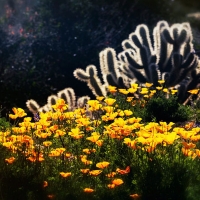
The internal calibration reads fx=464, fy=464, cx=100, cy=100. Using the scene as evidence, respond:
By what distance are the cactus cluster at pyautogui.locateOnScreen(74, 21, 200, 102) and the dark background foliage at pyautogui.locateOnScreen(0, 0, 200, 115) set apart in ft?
8.82

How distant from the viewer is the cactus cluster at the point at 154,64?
25.6ft

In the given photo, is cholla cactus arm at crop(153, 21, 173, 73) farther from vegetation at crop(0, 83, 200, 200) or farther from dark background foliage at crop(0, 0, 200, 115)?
vegetation at crop(0, 83, 200, 200)

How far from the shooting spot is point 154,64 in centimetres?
786

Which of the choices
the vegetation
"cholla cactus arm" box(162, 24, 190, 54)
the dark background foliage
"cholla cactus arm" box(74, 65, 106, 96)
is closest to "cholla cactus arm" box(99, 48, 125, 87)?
"cholla cactus arm" box(74, 65, 106, 96)

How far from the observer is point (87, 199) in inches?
136

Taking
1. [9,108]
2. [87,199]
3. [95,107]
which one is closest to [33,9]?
[9,108]

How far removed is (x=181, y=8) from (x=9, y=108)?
6.05 meters

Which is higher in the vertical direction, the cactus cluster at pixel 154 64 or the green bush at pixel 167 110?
the cactus cluster at pixel 154 64

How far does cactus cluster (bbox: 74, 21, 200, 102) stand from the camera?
25.6 feet

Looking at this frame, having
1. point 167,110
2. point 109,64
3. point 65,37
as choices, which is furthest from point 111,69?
point 65,37

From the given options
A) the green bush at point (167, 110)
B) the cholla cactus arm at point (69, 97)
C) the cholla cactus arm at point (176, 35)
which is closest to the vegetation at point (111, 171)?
the cholla cactus arm at point (69, 97)

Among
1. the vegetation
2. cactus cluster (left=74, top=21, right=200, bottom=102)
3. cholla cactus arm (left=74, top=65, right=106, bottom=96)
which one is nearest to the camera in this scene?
the vegetation

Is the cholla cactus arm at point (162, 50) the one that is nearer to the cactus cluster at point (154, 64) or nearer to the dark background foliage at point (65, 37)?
the cactus cluster at point (154, 64)

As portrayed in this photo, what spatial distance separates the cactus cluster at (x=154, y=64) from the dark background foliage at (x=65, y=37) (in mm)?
2689
